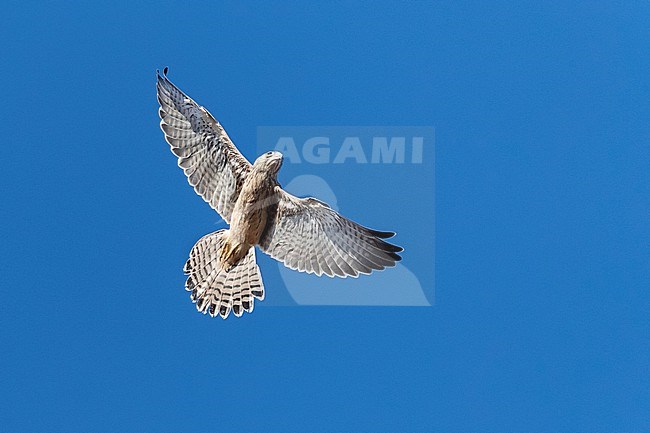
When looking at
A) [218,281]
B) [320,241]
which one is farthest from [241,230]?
[320,241]

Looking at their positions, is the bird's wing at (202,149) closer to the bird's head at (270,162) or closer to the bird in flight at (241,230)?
the bird in flight at (241,230)

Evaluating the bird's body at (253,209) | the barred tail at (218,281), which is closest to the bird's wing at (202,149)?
the bird's body at (253,209)

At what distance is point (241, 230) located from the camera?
6.47 metres

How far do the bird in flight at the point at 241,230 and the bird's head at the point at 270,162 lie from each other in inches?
4.8

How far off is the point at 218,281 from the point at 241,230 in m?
0.42

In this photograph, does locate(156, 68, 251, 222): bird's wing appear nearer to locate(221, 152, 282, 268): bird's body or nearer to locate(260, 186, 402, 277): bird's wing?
locate(221, 152, 282, 268): bird's body

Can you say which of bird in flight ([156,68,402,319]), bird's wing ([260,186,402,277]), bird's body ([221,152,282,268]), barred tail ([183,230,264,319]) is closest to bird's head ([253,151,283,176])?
bird's body ([221,152,282,268])

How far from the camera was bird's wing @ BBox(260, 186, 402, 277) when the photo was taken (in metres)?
6.44

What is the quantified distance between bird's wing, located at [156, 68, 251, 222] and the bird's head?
24 centimetres

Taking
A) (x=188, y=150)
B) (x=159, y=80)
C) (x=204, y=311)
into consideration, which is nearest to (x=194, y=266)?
(x=204, y=311)

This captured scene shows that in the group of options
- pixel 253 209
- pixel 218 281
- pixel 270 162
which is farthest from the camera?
pixel 218 281

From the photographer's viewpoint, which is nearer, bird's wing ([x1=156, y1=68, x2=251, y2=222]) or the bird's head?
the bird's head
